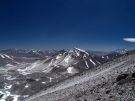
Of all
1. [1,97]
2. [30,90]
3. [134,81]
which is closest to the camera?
[134,81]

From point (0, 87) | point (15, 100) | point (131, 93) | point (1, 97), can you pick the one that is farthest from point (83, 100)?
point (0, 87)

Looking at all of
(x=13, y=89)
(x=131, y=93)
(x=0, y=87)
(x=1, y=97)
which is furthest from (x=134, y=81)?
(x=0, y=87)

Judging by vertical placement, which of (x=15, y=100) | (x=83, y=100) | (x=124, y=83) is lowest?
(x=15, y=100)

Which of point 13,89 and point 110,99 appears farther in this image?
point 13,89

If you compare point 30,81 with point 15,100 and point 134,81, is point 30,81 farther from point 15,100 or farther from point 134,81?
point 134,81

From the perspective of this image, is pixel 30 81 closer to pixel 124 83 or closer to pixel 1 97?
pixel 1 97

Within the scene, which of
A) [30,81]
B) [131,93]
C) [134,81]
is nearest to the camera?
[131,93]

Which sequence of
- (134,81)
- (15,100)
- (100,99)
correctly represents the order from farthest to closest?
(15,100) < (134,81) < (100,99)

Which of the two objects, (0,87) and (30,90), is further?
(0,87)

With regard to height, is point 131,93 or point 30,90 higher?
point 131,93
